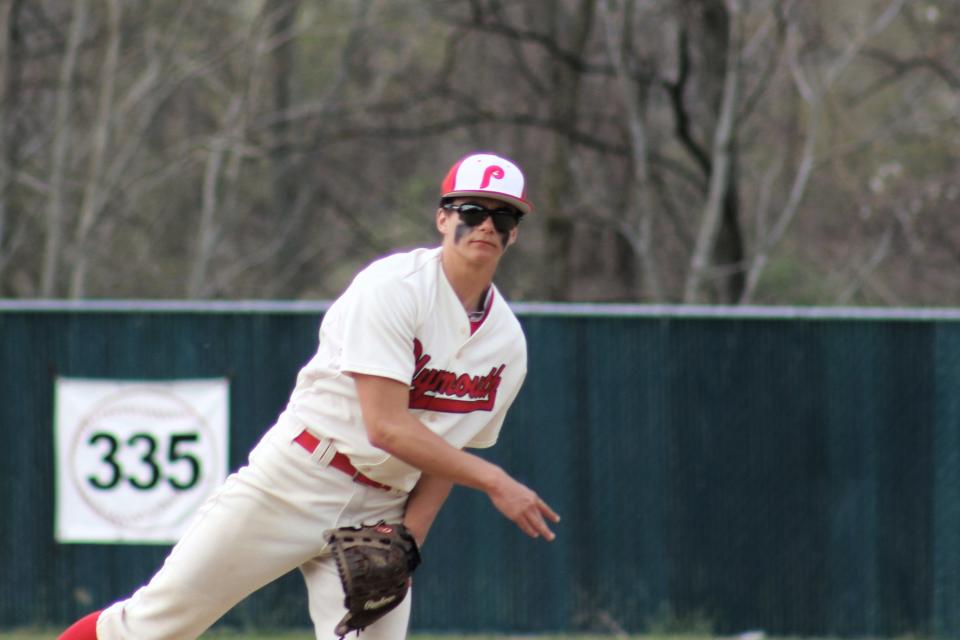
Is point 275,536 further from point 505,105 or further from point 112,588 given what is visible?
point 505,105

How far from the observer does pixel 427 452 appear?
3.30 m

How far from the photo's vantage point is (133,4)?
534 inches

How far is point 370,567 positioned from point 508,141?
45.4 ft

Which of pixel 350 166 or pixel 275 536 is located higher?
pixel 350 166

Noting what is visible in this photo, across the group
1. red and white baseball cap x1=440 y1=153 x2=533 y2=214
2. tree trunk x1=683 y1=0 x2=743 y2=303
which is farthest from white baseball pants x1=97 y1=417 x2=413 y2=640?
tree trunk x1=683 y1=0 x2=743 y2=303

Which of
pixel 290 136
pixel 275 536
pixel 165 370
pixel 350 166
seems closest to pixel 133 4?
pixel 290 136

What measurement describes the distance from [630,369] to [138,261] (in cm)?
1093

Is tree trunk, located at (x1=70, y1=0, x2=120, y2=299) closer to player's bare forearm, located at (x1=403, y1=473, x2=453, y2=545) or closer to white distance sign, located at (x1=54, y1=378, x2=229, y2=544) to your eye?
white distance sign, located at (x1=54, y1=378, x2=229, y2=544)

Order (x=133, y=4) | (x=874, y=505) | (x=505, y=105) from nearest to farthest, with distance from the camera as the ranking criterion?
1. (x=874, y=505)
2. (x=133, y=4)
3. (x=505, y=105)

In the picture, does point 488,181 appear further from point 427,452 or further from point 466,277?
point 427,452

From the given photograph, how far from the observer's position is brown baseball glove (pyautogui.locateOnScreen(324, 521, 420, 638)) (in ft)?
11.4

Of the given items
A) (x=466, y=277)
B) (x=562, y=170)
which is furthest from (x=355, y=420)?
(x=562, y=170)

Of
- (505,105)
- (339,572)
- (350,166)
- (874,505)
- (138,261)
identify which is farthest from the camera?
(350,166)

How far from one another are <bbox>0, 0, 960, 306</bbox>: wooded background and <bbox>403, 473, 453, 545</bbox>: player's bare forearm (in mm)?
7073
